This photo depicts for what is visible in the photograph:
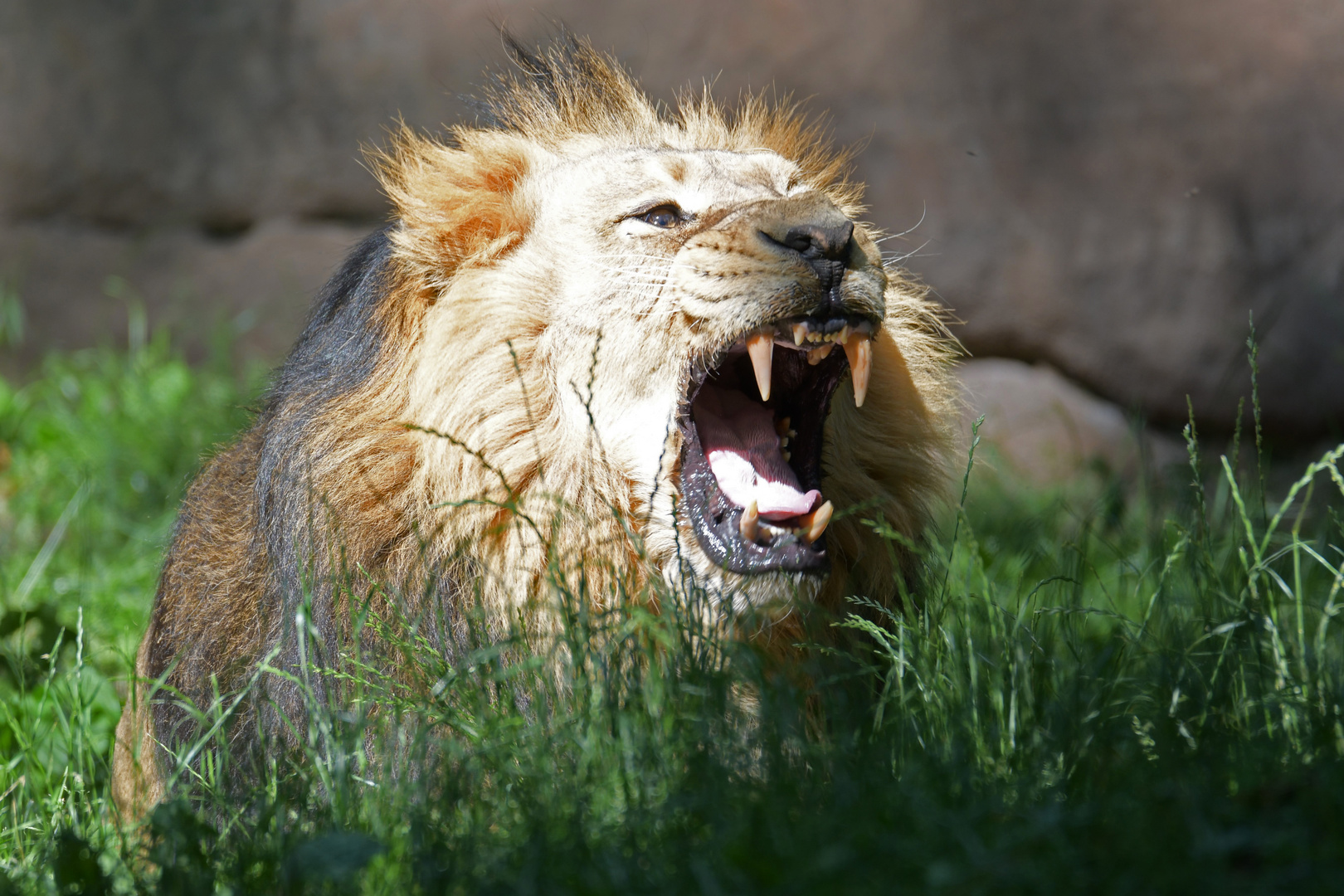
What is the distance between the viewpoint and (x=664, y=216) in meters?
2.65

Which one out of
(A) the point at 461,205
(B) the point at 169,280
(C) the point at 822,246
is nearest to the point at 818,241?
(C) the point at 822,246

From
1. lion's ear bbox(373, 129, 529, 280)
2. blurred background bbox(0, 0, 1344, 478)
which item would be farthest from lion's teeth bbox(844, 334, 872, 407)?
blurred background bbox(0, 0, 1344, 478)

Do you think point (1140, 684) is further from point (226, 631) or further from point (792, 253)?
point (226, 631)

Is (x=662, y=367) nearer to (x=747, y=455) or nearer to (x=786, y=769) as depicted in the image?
(x=747, y=455)

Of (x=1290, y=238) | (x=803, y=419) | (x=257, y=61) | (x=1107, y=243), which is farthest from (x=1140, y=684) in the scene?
(x=257, y=61)

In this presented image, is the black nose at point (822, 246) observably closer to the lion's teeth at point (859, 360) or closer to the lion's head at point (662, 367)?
the lion's head at point (662, 367)

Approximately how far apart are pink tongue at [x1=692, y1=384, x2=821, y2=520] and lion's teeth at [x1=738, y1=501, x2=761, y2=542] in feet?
0.18

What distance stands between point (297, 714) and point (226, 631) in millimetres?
355

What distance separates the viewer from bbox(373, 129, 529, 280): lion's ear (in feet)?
8.46

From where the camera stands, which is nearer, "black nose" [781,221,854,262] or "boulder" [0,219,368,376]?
"black nose" [781,221,854,262]

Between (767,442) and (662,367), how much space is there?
35 centimetres

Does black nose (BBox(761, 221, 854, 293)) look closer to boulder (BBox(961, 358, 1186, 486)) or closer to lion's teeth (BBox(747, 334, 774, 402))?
lion's teeth (BBox(747, 334, 774, 402))

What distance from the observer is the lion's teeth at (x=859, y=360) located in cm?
250

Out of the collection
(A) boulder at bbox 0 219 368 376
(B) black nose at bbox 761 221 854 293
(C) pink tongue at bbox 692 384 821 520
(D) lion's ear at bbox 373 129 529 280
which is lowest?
(C) pink tongue at bbox 692 384 821 520
